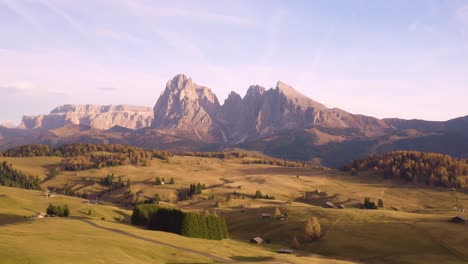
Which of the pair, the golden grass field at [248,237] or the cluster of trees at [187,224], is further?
the cluster of trees at [187,224]

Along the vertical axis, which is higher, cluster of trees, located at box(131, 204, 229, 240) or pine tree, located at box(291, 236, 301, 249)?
cluster of trees, located at box(131, 204, 229, 240)

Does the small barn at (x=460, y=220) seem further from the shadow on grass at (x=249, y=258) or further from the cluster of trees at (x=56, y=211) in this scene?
the cluster of trees at (x=56, y=211)

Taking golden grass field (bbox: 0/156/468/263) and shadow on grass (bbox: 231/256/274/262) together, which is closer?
golden grass field (bbox: 0/156/468/263)

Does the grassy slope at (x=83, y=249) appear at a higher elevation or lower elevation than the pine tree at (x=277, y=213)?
higher

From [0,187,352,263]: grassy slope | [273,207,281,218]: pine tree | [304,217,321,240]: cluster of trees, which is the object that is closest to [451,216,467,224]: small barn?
[304,217,321,240]: cluster of trees

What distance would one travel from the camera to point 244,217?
6983 inches

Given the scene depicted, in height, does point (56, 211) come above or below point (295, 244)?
above

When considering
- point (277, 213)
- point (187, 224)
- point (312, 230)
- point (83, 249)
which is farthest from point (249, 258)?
point (277, 213)

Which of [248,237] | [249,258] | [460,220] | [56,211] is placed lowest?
[248,237]

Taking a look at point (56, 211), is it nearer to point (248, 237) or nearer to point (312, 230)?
point (248, 237)

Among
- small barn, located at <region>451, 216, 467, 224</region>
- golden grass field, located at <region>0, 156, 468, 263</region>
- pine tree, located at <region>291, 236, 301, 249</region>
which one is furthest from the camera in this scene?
small barn, located at <region>451, 216, 467, 224</region>

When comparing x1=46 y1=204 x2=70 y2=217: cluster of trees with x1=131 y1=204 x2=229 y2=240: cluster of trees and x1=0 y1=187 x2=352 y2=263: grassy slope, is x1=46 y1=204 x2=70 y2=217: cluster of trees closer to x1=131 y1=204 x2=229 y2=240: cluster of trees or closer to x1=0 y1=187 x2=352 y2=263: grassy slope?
x1=131 y1=204 x2=229 y2=240: cluster of trees

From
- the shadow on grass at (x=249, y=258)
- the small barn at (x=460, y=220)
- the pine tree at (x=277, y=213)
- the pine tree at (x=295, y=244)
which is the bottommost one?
the pine tree at (x=295, y=244)

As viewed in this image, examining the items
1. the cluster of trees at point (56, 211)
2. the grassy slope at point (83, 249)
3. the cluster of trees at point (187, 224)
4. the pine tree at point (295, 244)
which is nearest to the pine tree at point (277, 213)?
the pine tree at point (295, 244)
